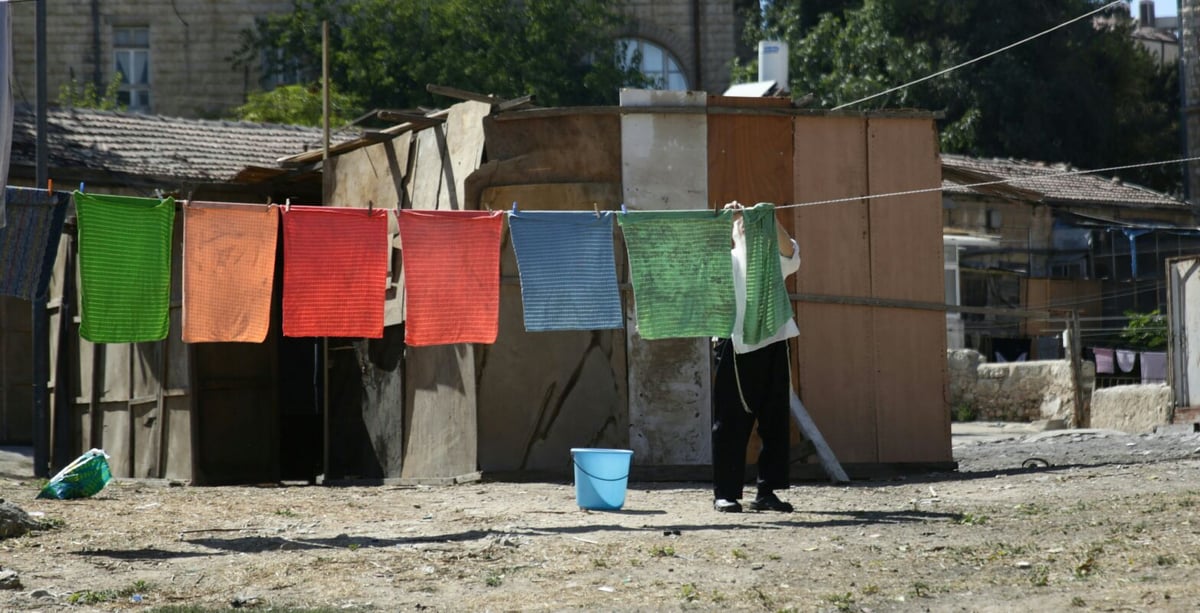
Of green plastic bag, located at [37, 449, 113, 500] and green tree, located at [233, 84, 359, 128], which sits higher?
green tree, located at [233, 84, 359, 128]

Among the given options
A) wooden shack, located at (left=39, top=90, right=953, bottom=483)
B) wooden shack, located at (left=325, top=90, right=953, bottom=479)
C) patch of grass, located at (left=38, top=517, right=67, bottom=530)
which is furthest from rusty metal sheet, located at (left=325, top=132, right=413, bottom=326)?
patch of grass, located at (left=38, top=517, right=67, bottom=530)

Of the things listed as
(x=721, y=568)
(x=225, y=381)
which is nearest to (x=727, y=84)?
(x=225, y=381)

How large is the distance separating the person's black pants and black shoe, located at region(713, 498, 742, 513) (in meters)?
0.03

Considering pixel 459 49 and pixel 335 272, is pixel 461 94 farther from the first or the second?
pixel 459 49

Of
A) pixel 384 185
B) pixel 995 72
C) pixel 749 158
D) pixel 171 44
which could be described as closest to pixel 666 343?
pixel 749 158

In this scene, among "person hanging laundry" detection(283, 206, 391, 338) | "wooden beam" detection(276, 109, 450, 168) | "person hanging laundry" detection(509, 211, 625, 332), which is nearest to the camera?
"person hanging laundry" detection(509, 211, 625, 332)

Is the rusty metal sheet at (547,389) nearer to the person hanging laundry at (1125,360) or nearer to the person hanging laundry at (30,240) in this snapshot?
the person hanging laundry at (30,240)

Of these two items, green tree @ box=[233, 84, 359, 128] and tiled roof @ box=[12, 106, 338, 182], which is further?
green tree @ box=[233, 84, 359, 128]

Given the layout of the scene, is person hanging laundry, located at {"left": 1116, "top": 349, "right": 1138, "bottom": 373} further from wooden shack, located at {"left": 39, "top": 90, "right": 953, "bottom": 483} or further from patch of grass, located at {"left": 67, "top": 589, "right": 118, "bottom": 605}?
patch of grass, located at {"left": 67, "top": 589, "right": 118, "bottom": 605}

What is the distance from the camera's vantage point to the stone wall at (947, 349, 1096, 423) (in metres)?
20.9

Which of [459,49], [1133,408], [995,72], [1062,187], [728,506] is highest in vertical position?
[459,49]

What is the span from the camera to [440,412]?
37.1 ft

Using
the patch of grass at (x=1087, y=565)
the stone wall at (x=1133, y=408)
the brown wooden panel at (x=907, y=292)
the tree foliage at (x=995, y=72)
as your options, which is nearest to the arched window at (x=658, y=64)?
the tree foliage at (x=995, y=72)

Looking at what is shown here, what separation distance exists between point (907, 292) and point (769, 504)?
3.61 metres
